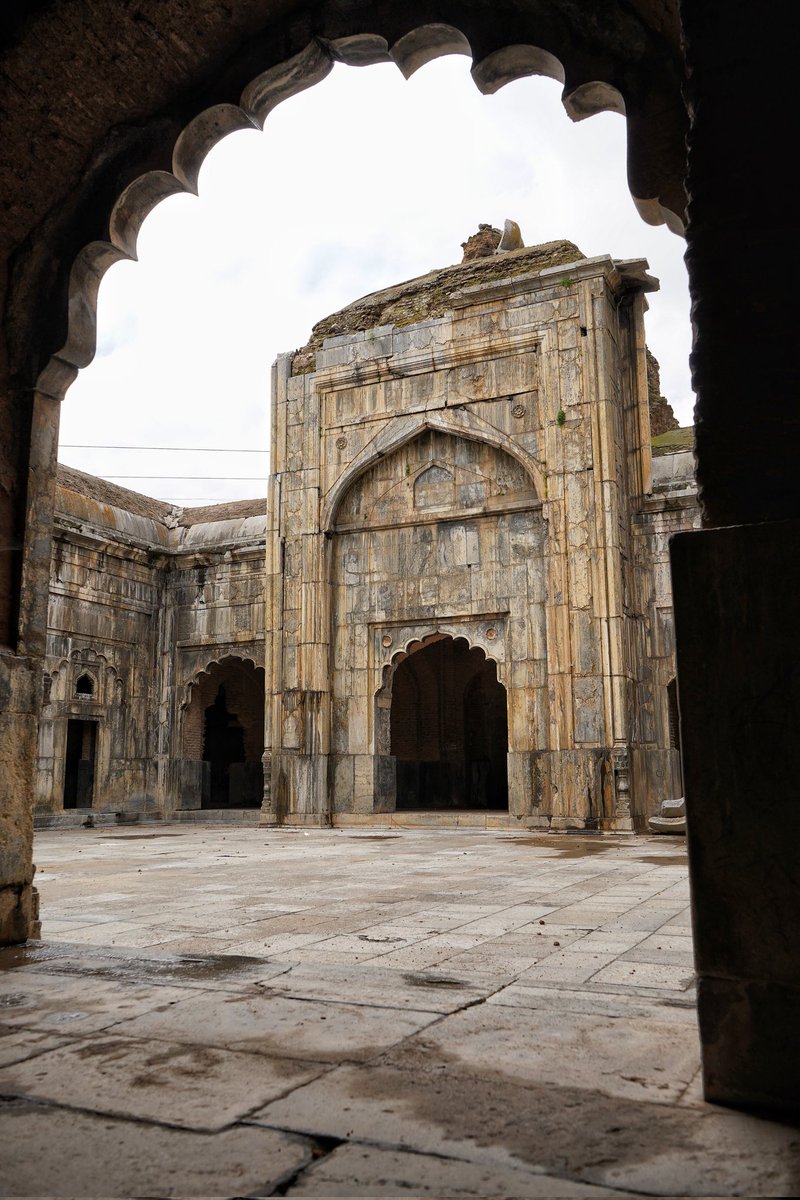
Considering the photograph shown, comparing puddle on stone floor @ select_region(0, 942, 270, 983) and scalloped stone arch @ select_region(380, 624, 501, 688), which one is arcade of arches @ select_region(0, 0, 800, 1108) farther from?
scalloped stone arch @ select_region(380, 624, 501, 688)

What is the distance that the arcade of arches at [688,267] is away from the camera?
2.23 meters

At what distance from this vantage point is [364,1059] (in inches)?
100

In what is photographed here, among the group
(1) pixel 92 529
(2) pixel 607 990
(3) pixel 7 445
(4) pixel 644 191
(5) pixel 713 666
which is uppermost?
(1) pixel 92 529

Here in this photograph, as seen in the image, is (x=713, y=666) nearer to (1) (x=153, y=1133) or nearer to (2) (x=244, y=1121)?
(2) (x=244, y=1121)

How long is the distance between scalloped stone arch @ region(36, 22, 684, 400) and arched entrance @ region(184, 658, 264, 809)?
59.8 feet

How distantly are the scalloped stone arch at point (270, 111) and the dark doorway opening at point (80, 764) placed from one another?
15348 millimetres

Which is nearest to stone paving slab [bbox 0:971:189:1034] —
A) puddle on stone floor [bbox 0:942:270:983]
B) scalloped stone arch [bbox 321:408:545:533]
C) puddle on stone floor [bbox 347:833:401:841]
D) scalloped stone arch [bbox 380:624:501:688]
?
A: puddle on stone floor [bbox 0:942:270:983]

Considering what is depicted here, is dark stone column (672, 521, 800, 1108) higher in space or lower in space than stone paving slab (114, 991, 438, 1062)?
higher

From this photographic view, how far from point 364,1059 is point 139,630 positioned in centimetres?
1830

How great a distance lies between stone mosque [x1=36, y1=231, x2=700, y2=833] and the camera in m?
14.6

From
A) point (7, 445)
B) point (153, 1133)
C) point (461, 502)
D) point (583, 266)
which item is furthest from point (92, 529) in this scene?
point (153, 1133)

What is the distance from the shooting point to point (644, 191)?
3.43 metres

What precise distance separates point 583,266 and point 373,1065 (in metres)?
14.6

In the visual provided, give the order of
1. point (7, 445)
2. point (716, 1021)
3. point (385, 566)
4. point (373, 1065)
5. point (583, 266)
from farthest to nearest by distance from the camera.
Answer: point (385, 566), point (583, 266), point (7, 445), point (373, 1065), point (716, 1021)
